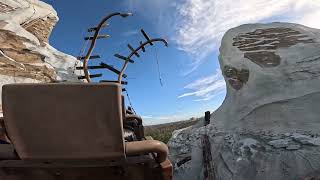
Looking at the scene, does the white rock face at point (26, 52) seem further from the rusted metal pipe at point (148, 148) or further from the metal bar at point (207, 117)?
the rusted metal pipe at point (148, 148)

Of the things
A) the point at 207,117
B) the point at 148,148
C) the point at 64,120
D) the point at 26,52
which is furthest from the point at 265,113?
the point at 64,120

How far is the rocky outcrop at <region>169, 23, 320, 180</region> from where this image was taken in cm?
1153

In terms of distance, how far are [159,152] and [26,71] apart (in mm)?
11238

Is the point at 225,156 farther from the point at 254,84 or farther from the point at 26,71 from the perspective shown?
the point at 26,71

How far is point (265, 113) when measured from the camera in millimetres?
13438

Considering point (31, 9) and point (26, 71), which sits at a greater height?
point (31, 9)

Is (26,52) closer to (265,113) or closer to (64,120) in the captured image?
(265,113)

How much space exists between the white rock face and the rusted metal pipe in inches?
398

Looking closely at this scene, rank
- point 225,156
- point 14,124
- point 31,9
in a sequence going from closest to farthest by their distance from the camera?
point 14,124
point 225,156
point 31,9

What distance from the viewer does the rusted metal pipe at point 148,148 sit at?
2570mm

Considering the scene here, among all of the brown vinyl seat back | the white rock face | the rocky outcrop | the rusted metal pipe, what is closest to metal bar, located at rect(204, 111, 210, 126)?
the rocky outcrop

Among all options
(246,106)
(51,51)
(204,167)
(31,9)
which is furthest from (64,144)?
(31,9)

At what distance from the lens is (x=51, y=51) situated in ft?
51.4

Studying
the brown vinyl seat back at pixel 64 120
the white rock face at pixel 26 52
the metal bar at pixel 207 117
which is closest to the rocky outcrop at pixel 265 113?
the metal bar at pixel 207 117
